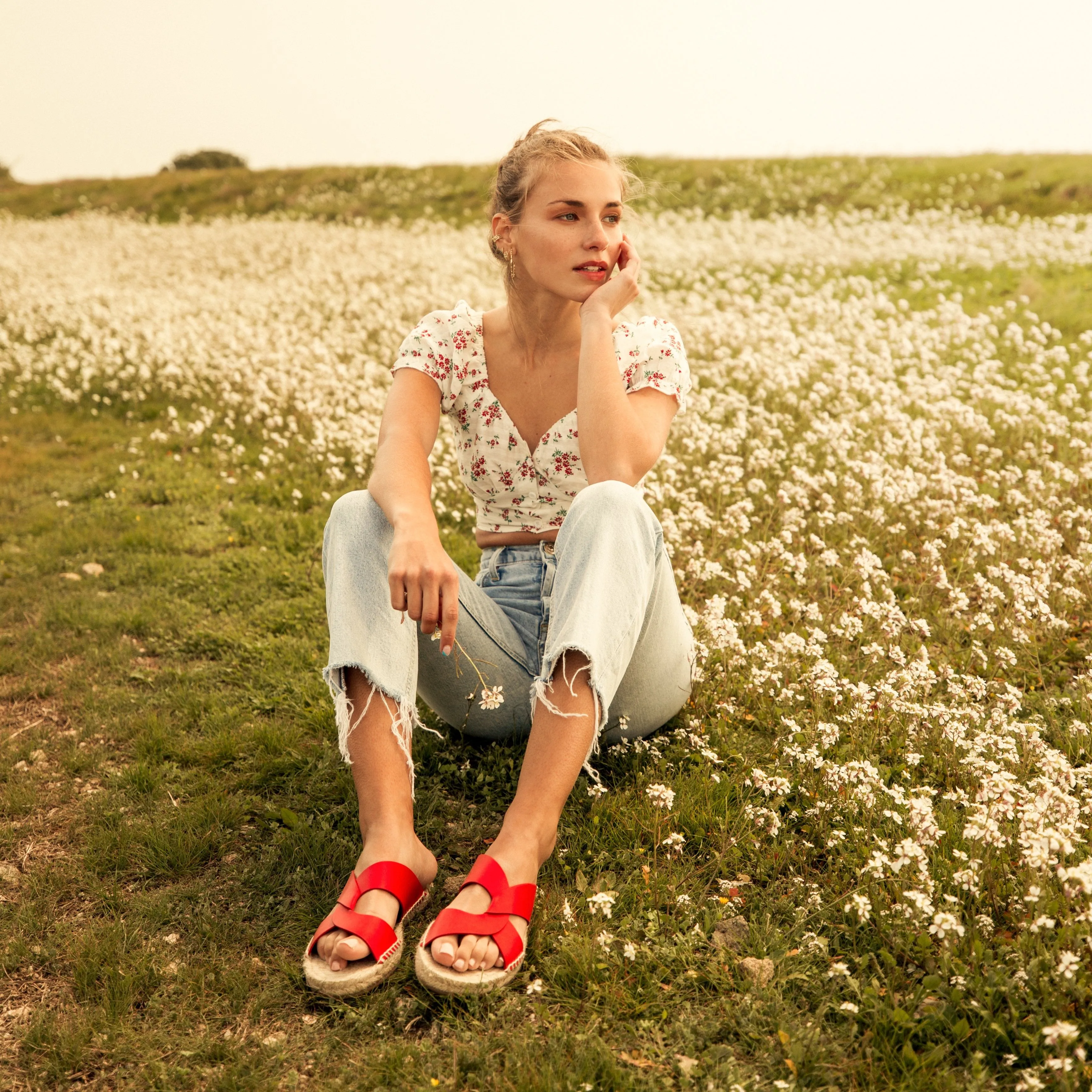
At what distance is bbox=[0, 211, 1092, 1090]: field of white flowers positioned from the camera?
2955 mm

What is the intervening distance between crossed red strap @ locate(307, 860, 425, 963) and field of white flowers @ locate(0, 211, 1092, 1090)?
0.95 m

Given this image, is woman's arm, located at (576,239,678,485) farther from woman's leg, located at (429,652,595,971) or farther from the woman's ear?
woman's leg, located at (429,652,595,971)

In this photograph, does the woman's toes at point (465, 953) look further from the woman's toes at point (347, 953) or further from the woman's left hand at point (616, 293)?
the woman's left hand at point (616, 293)

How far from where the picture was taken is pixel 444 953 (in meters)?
2.79

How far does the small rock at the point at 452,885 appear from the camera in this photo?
3.41 meters

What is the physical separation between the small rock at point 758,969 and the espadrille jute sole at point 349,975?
104 centimetres

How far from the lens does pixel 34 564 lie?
6.71 meters

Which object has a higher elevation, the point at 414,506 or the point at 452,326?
the point at 452,326

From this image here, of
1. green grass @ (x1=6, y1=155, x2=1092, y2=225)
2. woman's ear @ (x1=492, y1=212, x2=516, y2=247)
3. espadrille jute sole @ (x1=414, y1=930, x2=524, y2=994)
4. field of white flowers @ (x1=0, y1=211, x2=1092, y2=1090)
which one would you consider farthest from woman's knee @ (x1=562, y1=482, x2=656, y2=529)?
green grass @ (x1=6, y1=155, x2=1092, y2=225)

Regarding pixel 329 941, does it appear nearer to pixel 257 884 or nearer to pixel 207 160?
pixel 257 884

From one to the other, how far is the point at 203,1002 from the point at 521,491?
219 centimetres

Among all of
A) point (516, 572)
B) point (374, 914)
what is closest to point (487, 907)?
point (374, 914)

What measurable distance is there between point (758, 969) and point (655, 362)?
7.37 ft

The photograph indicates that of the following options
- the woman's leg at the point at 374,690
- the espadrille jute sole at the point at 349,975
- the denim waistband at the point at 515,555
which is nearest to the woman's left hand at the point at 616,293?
the denim waistband at the point at 515,555
